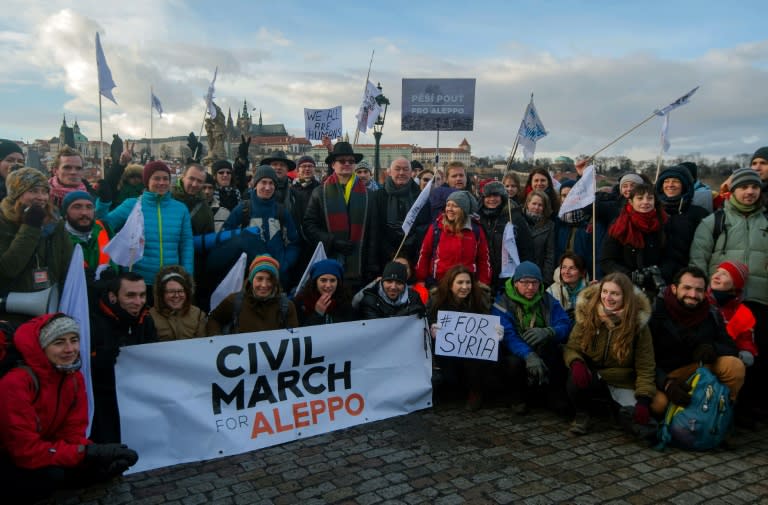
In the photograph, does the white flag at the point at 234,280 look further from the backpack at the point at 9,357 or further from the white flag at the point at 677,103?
the white flag at the point at 677,103

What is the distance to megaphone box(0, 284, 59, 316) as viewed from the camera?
4.43 m

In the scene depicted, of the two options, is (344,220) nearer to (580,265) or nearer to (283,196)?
(283,196)

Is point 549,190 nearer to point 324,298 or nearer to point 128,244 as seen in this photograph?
point 324,298

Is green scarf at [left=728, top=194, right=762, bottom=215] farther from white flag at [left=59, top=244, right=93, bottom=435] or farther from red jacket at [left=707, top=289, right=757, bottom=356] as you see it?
white flag at [left=59, top=244, right=93, bottom=435]

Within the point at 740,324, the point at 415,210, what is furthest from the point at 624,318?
the point at 415,210

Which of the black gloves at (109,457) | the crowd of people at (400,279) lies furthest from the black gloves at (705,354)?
the black gloves at (109,457)

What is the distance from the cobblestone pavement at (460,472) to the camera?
416 cm

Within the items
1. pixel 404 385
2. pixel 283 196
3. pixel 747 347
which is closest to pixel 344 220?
pixel 283 196

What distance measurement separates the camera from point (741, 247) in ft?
19.5

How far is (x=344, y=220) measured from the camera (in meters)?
7.21

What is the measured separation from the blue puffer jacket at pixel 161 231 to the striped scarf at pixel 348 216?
67.6 inches

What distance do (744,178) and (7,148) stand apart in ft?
24.8

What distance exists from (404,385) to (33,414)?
3.24 m

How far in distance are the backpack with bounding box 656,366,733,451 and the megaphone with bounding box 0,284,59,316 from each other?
16.9 ft
